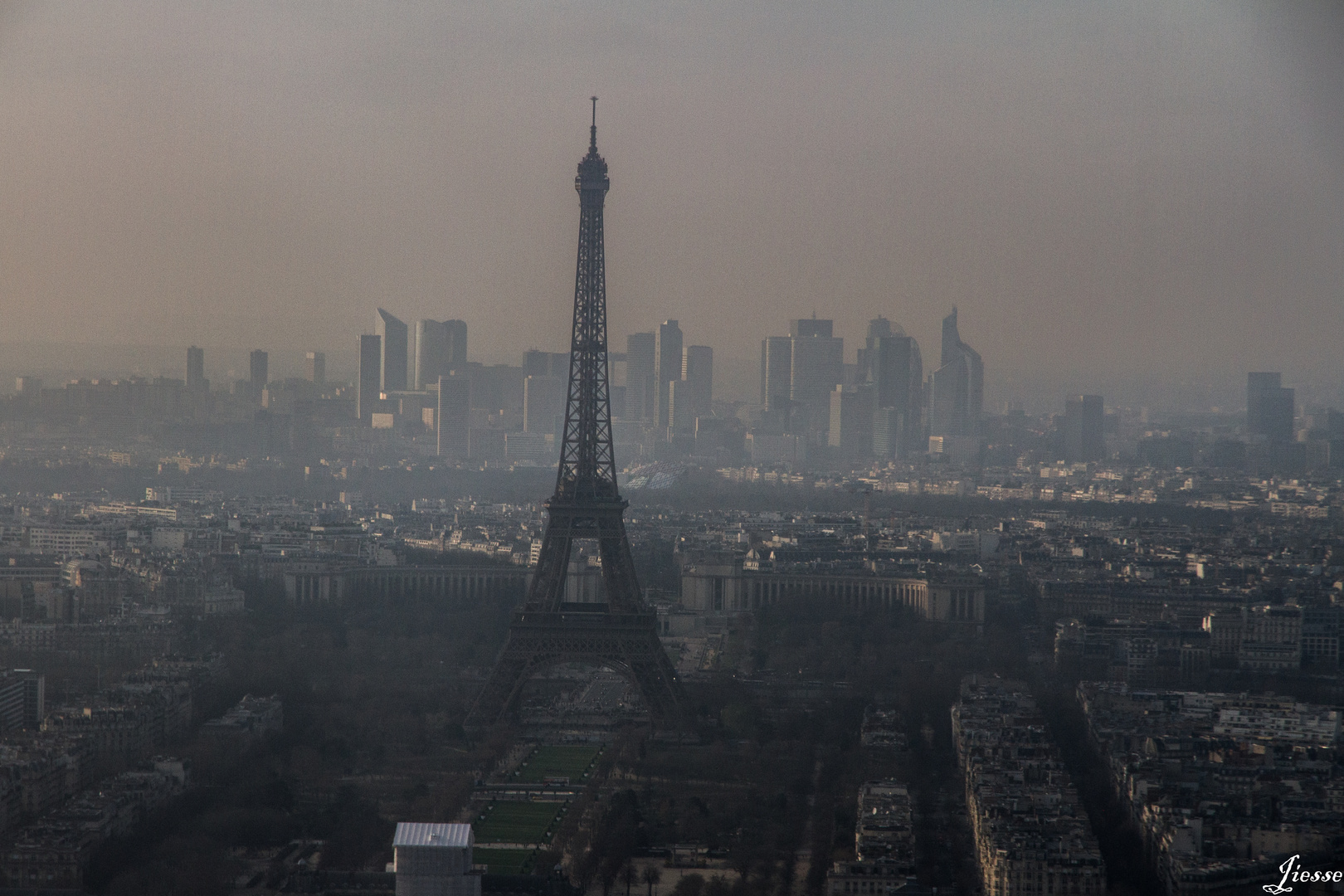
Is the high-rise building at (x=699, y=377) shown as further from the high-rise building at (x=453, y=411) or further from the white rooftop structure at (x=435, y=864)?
the white rooftop structure at (x=435, y=864)

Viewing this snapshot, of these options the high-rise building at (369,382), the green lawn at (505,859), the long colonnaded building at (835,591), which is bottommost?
the green lawn at (505,859)

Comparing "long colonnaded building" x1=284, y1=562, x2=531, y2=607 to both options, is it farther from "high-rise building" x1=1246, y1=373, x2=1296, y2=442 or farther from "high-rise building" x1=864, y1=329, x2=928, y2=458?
"high-rise building" x1=864, y1=329, x2=928, y2=458

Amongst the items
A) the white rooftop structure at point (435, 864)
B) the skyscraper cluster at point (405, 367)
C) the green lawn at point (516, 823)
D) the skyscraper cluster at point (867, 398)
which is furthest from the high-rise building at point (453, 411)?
the white rooftop structure at point (435, 864)

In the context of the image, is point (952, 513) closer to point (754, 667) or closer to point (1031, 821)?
point (754, 667)

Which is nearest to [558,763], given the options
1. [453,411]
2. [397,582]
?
[397,582]

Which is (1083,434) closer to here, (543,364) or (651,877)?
(543,364)

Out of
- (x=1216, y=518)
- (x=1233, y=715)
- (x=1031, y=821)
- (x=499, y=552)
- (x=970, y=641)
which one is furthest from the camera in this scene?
(x=1216, y=518)

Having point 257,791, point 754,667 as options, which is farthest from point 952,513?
point 257,791

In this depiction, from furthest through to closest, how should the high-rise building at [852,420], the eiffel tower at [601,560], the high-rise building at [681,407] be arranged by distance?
the high-rise building at [852,420] < the high-rise building at [681,407] < the eiffel tower at [601,560]
